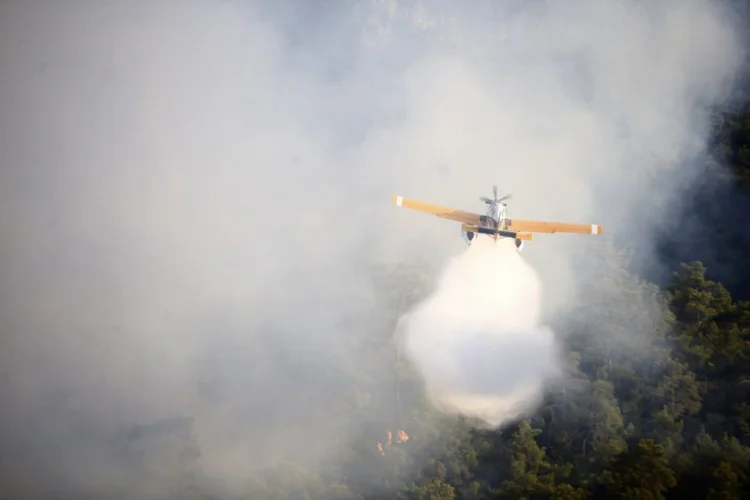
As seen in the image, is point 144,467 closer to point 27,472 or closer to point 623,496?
point 27,472

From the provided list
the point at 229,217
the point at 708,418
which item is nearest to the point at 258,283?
the point at 229,217

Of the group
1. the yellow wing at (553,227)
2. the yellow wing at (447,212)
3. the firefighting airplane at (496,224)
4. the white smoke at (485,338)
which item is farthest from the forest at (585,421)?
the yellow wing at (447,212)

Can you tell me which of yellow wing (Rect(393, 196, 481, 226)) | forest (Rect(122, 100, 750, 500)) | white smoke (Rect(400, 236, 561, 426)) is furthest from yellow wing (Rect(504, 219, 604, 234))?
white smoke (Rect(400, 236, 561, 426))

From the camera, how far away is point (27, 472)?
69.6 m

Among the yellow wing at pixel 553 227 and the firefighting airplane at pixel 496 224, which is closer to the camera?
the firefighting airplane at pixel 496 224

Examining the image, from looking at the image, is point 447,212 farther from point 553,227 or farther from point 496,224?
point 553,227

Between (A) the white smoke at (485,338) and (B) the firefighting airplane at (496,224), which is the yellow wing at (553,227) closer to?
(B) the firefighting airplane at (496,224)

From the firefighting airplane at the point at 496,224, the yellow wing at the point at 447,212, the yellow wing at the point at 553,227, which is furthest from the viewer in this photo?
the yellow wing at the point at 553,227

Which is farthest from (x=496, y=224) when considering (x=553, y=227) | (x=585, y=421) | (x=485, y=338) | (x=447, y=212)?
(x=585, y=421)

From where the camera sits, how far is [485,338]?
6738 cm

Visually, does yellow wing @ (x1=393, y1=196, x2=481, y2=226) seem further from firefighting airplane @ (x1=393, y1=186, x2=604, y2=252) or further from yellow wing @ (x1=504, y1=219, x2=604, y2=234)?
yellow wing @ (x1=504, y1=219, x2=604, y2=234)

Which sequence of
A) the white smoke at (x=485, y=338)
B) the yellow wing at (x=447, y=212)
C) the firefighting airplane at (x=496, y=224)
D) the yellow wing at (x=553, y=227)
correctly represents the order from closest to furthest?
the firefighting airplane at (x=496, y=224) < the yellow wing at (x=447, y=212) < the yellow wing at (x=553, y=227) < the white smoke at (x=485, y=338)

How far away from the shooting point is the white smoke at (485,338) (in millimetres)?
65438

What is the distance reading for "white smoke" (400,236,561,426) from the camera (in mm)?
65438
